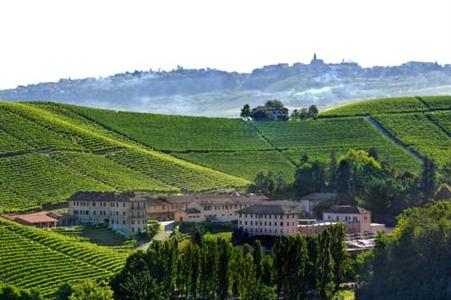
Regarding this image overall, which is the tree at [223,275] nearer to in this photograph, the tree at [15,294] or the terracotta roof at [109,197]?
the tree at [15,294]

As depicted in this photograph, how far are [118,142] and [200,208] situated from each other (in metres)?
34.2

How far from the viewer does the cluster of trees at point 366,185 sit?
110062mm

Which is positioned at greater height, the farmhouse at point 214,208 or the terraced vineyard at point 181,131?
the terraced vineyard at point 181,131

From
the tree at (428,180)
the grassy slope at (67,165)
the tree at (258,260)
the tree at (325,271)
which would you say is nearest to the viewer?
the tree at (258,260)

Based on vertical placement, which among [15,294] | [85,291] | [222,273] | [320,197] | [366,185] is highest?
[366,185]

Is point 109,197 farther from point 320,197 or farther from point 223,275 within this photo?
point 223,275

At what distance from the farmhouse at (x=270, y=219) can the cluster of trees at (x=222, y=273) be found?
54.5ft

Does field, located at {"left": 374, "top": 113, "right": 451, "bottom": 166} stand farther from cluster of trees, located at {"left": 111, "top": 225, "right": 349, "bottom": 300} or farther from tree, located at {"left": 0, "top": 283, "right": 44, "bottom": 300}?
tree, located at {"left": 0, "top": 283, "right": 44, "bottom": 300}

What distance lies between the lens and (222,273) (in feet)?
242

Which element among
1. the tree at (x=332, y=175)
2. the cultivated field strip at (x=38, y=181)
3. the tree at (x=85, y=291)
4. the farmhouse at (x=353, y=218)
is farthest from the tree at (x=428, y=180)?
the tree at (x=85, y=291)

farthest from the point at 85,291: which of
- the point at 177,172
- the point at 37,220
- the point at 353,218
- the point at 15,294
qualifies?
the point at 177,172

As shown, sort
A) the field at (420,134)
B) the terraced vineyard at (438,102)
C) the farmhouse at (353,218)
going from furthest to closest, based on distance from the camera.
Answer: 1. the terraced vineyard at (438,102)
2. the field at (420,134)
3. the farmhouse at (353,218)

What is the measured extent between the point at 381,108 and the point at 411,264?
292 ft

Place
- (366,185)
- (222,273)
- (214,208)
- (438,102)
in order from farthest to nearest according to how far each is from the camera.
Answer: (438,102) < (366,185) < (214,208) < (222,273)
